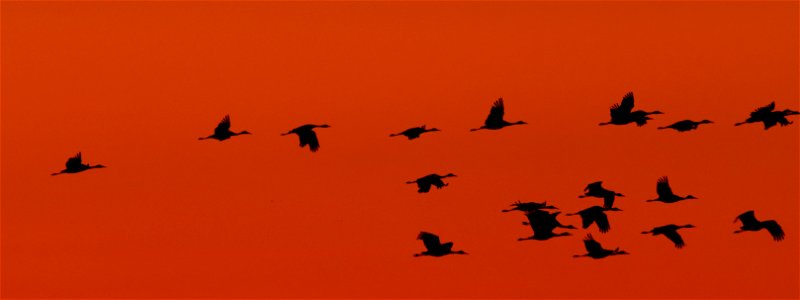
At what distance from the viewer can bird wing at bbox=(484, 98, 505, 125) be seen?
68062mm

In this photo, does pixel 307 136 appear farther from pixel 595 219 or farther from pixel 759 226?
pixel 759 226

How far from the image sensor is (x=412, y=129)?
224 feet

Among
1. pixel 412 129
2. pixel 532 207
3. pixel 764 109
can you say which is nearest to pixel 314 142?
pixel 412 129

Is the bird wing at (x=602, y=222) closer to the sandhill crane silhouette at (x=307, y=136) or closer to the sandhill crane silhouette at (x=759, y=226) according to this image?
the sandhill crane silhouette at (x=759, y=226)

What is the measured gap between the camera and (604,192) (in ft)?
236

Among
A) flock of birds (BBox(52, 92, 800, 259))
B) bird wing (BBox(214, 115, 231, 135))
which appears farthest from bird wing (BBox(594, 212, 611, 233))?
bird wing (BBox(214, 115, 231, 135))

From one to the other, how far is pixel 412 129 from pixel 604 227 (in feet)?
19.7

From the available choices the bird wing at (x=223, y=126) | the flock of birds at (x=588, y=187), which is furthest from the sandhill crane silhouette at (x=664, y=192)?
the bird wing at (x=223, y=126)

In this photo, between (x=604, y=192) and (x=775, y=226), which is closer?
(x=775, y=226)

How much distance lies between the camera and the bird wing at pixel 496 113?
68.1 m

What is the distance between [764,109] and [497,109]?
7.26 m

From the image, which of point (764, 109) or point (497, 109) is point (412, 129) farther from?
point (764, 109)

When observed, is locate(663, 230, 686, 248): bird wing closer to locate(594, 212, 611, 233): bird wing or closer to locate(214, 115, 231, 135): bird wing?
locate(594, 212, 611, 233): bird wing

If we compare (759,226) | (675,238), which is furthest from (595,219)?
(759,226)
